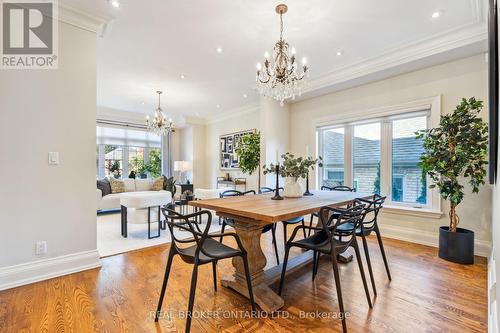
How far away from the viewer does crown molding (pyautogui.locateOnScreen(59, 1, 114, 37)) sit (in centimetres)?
241

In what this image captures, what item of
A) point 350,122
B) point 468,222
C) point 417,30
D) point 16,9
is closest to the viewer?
point 16,9

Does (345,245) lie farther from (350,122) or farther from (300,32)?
(350,122)

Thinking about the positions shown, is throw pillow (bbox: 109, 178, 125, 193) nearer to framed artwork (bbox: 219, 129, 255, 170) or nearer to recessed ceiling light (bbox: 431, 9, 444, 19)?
framed artwork (bbox: 219, 129, 255, 170)

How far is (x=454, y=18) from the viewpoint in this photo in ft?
8.66

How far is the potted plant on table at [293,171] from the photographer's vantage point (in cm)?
254

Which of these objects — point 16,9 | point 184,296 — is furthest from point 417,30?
point 16,9

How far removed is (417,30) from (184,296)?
155 inches

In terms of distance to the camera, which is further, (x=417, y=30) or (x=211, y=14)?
(x=417, y=30)

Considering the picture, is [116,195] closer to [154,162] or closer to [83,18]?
[154,162]

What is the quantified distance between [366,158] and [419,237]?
4.85ft

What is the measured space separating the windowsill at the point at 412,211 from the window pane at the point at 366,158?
0.38m

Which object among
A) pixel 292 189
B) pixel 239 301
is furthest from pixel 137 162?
pixel 239 301

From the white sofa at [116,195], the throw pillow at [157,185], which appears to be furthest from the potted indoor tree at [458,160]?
the throw pillow at [157,185]

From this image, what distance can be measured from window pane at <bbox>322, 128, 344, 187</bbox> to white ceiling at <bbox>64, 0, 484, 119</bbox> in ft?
3.91
